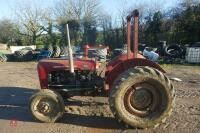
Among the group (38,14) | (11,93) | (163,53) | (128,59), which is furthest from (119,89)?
(38,14)

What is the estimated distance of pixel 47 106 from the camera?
6797mm

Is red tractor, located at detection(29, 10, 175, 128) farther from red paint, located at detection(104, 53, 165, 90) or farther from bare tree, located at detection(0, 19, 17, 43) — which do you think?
bare tree, located at detection(0, 19, 17, 43)

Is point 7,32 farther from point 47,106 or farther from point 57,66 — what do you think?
point 47,106

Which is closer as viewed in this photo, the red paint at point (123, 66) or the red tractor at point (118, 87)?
the red tractor at point (118, 87)

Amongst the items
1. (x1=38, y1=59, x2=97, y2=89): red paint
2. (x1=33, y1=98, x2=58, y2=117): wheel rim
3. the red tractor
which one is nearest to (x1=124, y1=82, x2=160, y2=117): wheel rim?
the red tractor

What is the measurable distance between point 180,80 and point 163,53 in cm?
989

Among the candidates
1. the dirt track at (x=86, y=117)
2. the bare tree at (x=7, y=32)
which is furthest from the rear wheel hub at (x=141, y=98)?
the bare tree at (x=7, y=32)

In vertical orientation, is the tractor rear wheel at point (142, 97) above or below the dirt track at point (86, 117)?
above

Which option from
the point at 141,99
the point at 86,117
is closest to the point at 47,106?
the point at 86,117

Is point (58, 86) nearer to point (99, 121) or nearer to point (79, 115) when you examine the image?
point (79, 115)

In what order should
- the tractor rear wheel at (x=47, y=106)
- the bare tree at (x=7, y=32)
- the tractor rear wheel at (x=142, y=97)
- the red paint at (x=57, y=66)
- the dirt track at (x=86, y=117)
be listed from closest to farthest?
the tractor rear wheel at (x=142, y=97) < the dirt track at (x=86, y=117) < the tractor rear wheel at (x=47, y=106) < the red paint at (x=57, y=66) < the bare tree at (x=7, y=32)

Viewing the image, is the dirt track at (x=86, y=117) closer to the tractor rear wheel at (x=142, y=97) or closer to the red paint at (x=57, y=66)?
the tractor rear wheel at (x=142, y=97)

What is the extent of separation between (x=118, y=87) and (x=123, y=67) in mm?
884

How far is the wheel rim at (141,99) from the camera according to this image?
6383 millimetres
